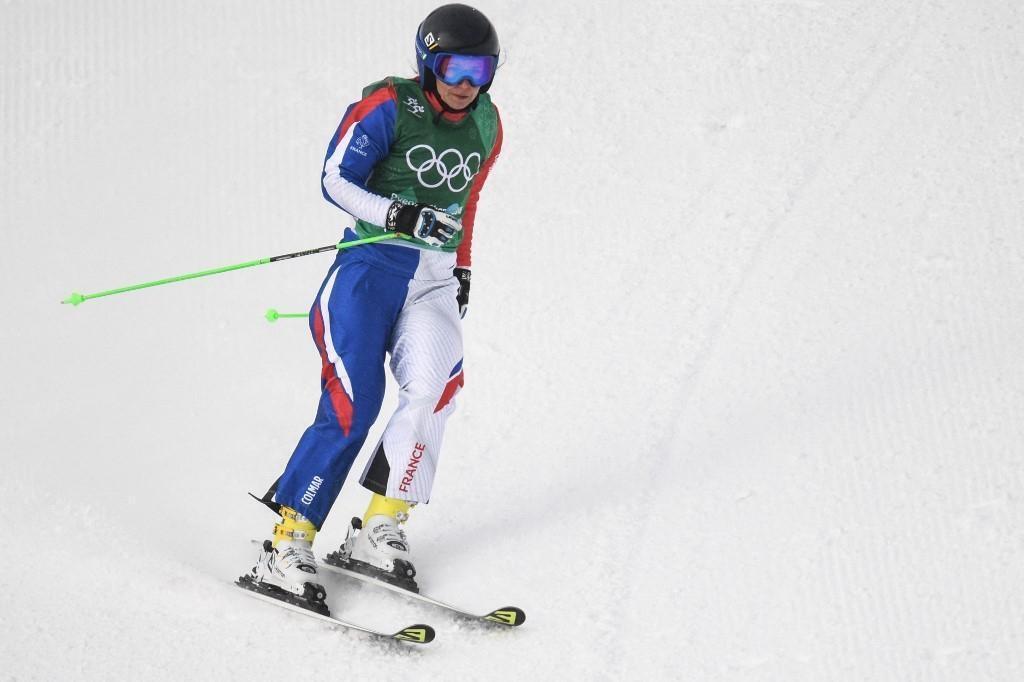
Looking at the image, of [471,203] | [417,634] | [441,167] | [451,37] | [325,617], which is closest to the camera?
[417,634]

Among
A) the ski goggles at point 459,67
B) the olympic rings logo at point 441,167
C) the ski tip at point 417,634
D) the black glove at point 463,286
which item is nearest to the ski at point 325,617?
the ski tip at point 417,634

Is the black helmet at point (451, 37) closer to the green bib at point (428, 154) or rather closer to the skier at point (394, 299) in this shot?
the skier at point (394, 299)

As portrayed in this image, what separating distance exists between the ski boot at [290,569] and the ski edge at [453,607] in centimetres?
17

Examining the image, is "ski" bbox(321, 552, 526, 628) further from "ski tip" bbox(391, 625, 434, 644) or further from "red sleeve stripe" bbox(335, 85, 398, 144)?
"red sleeve stripe" bbox(335, 85, 398, 144)

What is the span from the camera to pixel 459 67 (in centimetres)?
411

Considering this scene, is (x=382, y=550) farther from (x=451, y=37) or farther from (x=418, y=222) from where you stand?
(x=451, y=37)

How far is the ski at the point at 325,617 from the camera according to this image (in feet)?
13.0

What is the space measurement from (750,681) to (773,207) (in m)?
3.81

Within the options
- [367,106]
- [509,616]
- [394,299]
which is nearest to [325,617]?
[509,616]

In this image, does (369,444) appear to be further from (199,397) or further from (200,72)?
(200,72)

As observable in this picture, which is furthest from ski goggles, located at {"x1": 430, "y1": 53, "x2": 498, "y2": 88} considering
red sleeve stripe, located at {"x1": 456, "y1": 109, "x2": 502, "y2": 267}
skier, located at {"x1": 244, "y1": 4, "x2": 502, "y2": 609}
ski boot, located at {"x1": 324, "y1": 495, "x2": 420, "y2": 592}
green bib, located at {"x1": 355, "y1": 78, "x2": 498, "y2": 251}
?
ski boot, located at {"x1": 324, "y1": 495, "x2": 420, "y2": 592}

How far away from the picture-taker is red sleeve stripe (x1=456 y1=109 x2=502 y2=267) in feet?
14.9

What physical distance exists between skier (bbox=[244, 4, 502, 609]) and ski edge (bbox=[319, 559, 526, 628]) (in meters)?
0.03

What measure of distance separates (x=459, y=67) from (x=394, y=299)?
847mm
